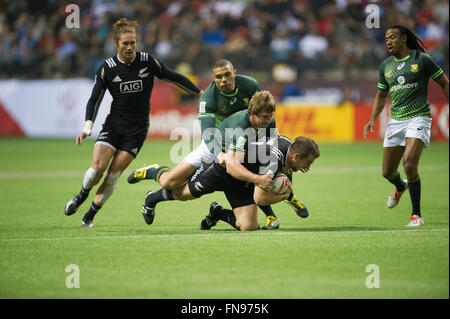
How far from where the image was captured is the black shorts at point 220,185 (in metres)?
8.04

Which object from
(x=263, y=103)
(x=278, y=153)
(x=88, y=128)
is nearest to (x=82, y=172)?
(x=88, y=128)

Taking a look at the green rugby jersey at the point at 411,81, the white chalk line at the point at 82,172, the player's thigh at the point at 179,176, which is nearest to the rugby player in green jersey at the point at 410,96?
the green rugby jersey at the point at 411,81

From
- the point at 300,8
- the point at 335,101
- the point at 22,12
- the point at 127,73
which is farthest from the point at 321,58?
the point at 127,73

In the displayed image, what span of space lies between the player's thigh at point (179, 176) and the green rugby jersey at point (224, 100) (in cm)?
52

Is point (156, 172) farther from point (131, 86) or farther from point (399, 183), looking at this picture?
point (399, 183)

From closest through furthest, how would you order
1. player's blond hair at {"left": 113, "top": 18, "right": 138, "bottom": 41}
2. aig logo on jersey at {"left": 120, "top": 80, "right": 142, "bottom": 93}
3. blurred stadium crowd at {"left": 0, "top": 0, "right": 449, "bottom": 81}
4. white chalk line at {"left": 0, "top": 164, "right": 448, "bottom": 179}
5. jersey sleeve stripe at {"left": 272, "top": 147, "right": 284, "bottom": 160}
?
jersey sleeve stripe at {"left": 272, "top": 147, "right": 284, "bottom": 160}, player's blond hair at {"left": 113, "top": 18, "right": 138, "bottom": 41}, aig logo on jersey at {"left": 120, "top": 80, "right": 142, "bottom": 93}, white chalk line at {"left": 0, "top": 164, "right": 448, "bottom": 179}, blurred stadium crowd at {"left": 0, "top": 0, "right": 449, "bottom": 81}

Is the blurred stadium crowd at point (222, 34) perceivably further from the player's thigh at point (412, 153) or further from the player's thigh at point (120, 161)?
the player's thigh at point (120, 161)

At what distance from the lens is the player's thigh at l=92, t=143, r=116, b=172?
8469mm

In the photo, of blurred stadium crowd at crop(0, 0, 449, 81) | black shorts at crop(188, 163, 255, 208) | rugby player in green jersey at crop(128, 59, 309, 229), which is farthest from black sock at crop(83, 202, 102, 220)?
blurred stadium crowd at crop(0, 0, 449, 81)

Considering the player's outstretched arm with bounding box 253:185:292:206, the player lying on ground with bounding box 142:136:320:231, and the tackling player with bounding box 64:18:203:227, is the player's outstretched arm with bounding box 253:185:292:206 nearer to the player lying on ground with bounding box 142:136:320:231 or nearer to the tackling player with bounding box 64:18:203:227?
the player lying on ground with bounding box 142:136:320:231

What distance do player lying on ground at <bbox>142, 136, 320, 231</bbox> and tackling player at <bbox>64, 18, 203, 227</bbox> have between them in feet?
2.09

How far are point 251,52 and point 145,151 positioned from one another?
5.98 meters

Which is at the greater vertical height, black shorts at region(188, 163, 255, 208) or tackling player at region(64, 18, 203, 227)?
tackling player at region(64, 18, 203, 227)

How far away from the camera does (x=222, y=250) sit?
21.6 feet
